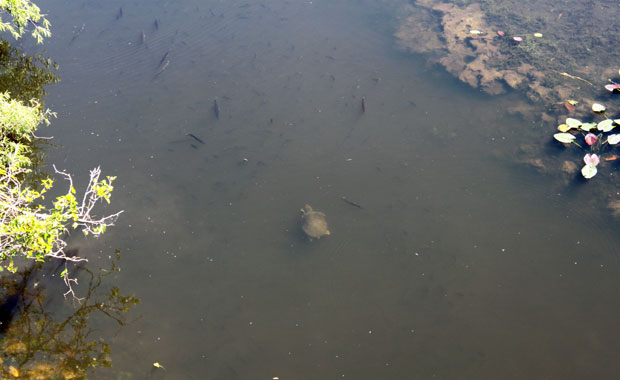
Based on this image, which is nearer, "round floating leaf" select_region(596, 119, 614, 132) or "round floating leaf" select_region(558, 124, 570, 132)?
"round floating leaf" select_region(596, 119, 614, 132)

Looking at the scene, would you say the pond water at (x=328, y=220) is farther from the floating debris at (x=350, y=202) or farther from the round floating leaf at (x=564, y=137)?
the round floating leaf at (x=564, y=137)

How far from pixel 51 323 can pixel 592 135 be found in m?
7.01

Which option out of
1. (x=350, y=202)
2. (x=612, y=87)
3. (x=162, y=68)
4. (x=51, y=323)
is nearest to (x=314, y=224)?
(x=350, y=202)

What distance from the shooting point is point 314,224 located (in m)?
5.41

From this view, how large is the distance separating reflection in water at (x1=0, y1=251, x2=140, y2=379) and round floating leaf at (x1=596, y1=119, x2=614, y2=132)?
6.26m

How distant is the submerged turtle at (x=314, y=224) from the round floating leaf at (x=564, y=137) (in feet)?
10.9

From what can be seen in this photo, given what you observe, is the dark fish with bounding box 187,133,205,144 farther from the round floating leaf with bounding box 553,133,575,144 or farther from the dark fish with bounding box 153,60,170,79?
the round floating leaf with bounding box 553,133,575,144

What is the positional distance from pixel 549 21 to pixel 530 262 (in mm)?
4898

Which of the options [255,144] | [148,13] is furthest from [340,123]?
[148,13]

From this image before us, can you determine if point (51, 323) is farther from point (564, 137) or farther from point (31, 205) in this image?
point (564, 137)

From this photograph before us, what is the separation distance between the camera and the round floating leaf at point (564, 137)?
5793 millimetres

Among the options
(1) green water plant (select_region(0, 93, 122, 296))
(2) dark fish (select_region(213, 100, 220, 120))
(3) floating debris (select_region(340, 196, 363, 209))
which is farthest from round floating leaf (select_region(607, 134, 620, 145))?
(1) green water plant (select_region(0, 93, 122, 296))

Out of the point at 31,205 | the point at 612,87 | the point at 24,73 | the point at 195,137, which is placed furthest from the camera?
the point at 24,73

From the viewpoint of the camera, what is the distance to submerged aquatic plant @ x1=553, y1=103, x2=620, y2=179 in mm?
5602
